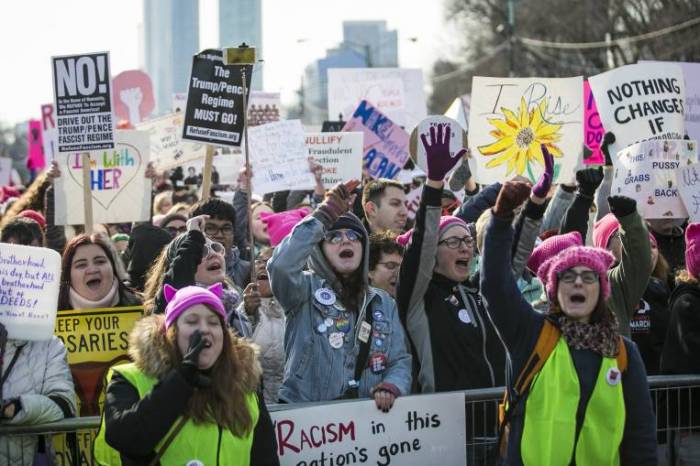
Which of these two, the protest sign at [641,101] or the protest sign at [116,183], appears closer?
the protest sign at [641,101]

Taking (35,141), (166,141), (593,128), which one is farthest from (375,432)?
(35,141)

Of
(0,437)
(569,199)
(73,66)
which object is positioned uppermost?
(73,66)

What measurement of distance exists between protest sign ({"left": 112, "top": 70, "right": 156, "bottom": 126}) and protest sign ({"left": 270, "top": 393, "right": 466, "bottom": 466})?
12.6m

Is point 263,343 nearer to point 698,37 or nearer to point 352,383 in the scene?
point 352,383

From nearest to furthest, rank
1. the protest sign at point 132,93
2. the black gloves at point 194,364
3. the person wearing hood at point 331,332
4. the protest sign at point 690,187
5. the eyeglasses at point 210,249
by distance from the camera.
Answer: the black gloves at point 194,364
the person wearing hood at point 331,332
the eyeglasses at point 210,249
the protest sign at point 690,187
the protest sign at point 132,93

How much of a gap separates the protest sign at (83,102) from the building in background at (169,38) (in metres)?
126

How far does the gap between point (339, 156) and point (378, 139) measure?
116cm

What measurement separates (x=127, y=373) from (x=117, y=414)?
0.18m

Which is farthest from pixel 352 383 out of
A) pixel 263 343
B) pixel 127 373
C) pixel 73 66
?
pixel 73 66

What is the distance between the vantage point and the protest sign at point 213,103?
937 centimetres

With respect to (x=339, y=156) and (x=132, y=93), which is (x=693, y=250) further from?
(x=132, y=93)

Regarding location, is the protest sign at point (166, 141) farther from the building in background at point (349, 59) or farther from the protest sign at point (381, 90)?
the building in background at point (349, 59)

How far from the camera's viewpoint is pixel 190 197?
42.6 ft

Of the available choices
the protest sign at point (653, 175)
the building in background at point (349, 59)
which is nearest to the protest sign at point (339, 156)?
the protest sign at point (653, 175)
